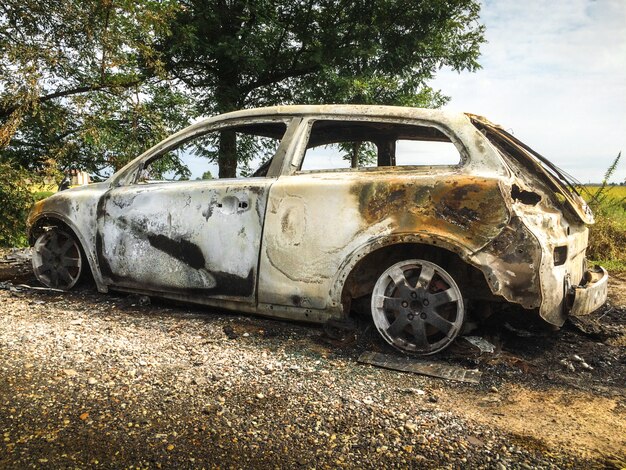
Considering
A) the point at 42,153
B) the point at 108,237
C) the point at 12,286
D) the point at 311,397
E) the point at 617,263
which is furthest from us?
the point at 42,153

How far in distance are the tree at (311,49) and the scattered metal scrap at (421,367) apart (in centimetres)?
778

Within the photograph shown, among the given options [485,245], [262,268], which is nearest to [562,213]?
[485,245]

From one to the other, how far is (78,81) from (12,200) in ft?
9.10

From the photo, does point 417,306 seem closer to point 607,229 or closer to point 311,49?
point 607,229

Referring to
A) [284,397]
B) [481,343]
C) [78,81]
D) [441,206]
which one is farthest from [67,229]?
[78,81]

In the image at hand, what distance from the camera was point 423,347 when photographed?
10.4ft

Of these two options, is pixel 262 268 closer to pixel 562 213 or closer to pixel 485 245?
pixel 485 245

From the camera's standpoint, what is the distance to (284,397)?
2555 mm

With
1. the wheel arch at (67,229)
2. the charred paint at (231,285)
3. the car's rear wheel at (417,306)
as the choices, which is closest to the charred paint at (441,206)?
the car's rear wheel at (417,306)

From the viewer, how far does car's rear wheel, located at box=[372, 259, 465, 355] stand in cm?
310

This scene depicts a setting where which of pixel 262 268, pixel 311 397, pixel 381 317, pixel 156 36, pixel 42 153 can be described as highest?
pixel 156 36

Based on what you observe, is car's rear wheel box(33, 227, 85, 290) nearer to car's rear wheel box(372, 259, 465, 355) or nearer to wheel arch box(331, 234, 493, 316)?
wheel arch box(331, 234, 493, 316)

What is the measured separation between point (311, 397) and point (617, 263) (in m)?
6.50

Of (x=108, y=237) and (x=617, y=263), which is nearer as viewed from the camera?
(x=108, y=237)
